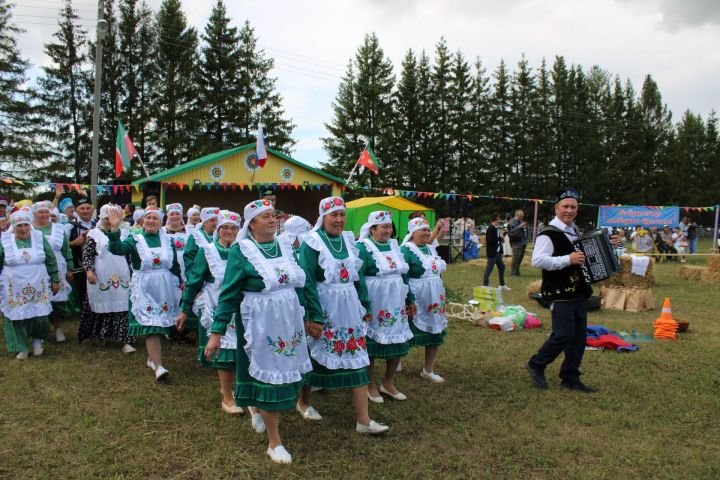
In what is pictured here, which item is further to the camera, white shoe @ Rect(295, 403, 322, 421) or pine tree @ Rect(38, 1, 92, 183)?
pine tree @ Rect(38, 1, 92, 183)

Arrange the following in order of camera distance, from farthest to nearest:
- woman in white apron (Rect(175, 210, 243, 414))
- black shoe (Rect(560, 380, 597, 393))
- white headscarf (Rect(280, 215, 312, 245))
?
white headscarf (Rect(280, 215, 312, 245))
black shoe (Rect(560, 380, 597, 393))
woman in white apron (Rect(175, 210, 243, 414))

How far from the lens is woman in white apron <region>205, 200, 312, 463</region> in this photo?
12.5 feet

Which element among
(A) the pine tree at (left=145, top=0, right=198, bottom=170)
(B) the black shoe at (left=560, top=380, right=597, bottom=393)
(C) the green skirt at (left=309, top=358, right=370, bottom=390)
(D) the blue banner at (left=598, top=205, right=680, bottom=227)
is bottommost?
(B) the black shoe at (left=560, top=380, right=597, bottom=393)

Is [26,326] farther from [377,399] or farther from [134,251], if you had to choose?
[377,399]

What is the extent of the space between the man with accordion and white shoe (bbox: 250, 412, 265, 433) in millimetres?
2995

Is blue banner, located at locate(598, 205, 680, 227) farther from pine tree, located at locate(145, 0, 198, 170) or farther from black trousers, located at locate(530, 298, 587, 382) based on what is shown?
pine tree, located at locate(145, 0, 198, 170)

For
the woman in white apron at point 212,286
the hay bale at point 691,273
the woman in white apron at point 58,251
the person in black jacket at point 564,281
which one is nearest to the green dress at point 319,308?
the woman in white apron at point 212,286

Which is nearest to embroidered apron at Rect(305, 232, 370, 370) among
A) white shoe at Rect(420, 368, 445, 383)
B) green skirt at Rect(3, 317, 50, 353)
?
white shoe at Rect(420, 368, 445, 383)

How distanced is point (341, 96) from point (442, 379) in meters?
40.5

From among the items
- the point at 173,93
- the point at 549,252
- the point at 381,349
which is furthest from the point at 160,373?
the point at 173,93

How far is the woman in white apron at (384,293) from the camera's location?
5.03 m

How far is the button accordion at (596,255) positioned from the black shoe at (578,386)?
1.12m

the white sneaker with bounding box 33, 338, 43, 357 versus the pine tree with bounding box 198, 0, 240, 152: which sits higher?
the pine tree with bounding box 198, 0, 240, 152

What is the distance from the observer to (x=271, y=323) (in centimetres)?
384
